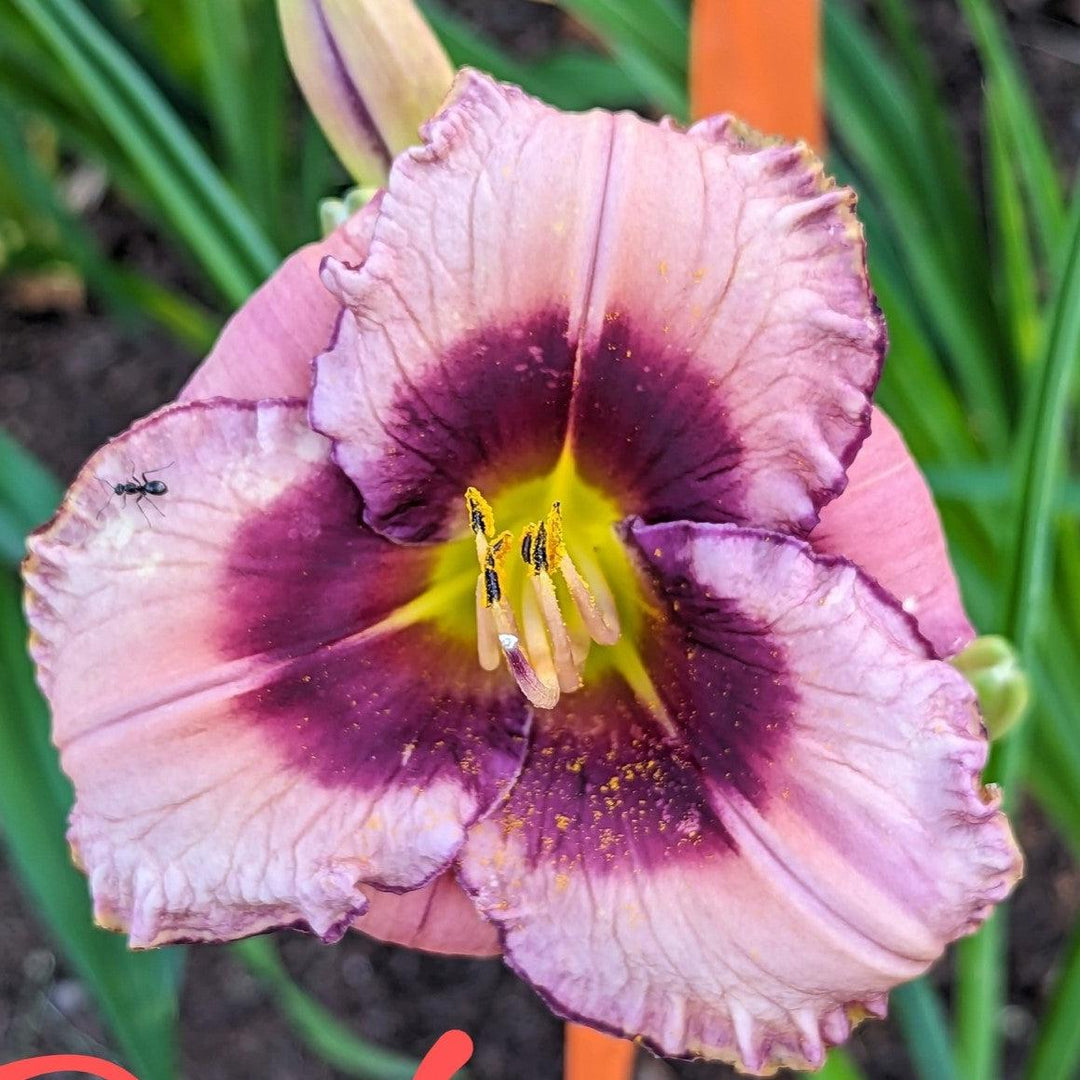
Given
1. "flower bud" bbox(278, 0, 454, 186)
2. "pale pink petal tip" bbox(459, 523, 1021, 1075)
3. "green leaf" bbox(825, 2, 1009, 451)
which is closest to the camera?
"pale pink petal tip" bbox(459, 523, 1021, 1075)

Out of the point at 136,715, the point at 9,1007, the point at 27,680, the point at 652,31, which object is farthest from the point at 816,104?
the point at 9,1007

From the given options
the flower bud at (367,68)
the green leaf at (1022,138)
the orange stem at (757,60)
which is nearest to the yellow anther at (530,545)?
the flower bud at (367,68)

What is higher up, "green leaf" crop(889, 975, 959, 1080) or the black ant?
the black ant

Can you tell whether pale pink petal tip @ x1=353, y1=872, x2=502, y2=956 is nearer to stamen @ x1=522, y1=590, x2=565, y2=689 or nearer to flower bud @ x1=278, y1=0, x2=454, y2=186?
stamen @ x1=522, y1=590, x2=565, y2=689

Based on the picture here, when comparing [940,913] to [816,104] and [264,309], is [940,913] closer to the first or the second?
[264,309]

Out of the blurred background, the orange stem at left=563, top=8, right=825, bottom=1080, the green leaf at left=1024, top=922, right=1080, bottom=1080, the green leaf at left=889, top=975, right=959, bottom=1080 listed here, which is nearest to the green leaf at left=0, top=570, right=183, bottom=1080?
the blurred background

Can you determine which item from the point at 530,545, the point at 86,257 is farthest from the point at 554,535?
the point at 86,257
